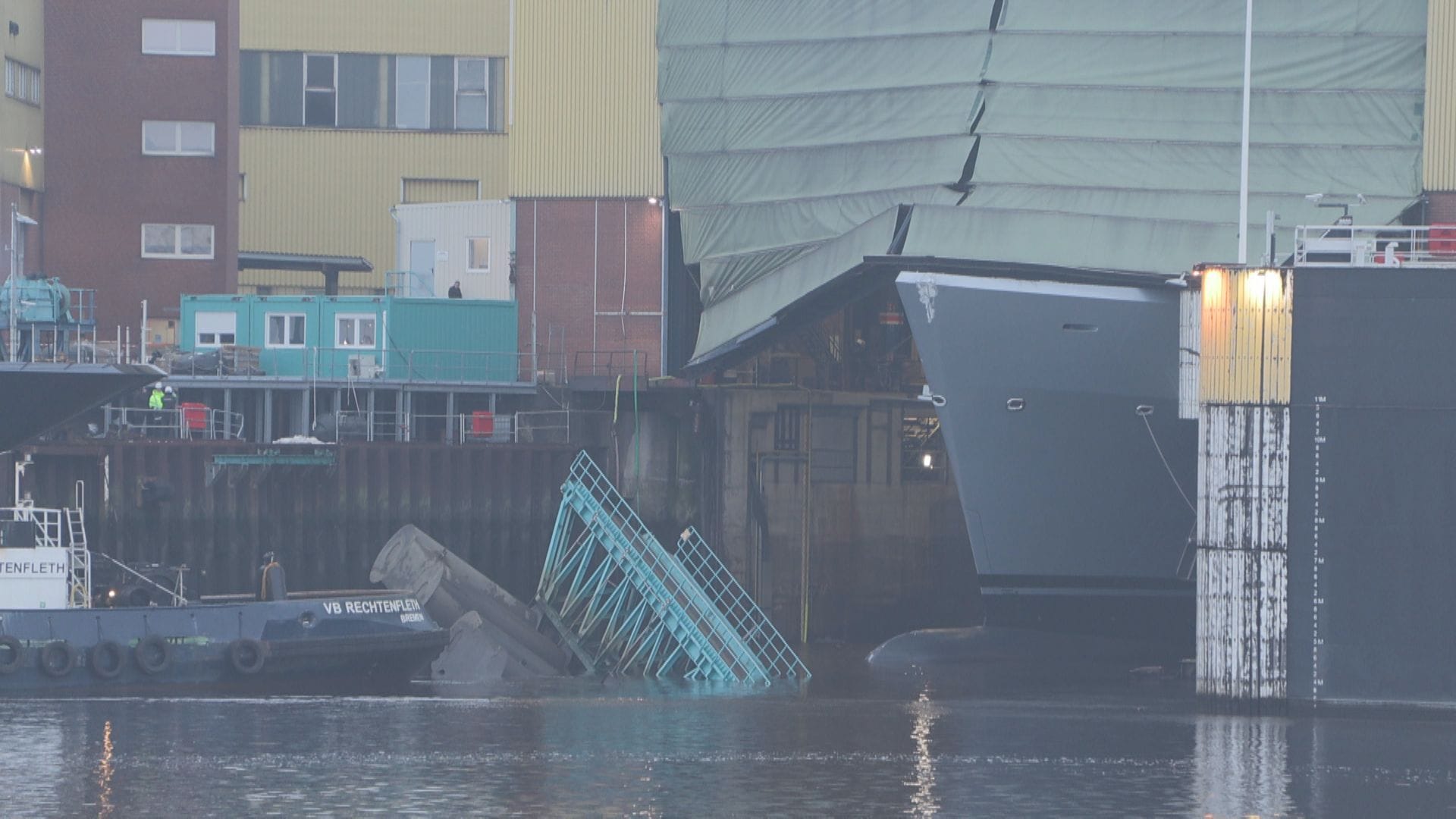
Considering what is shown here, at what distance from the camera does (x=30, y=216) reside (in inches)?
2183

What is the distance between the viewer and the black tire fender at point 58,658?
37062mm

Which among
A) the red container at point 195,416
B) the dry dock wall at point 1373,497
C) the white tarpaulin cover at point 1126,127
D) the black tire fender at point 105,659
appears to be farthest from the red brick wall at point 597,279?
the dry dock wall at point 1373,497

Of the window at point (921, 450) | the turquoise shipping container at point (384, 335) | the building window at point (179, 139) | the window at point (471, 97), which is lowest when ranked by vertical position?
the window at point (921, 450)

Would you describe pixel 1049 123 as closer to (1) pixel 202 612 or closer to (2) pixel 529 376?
(2) pixel 529 376

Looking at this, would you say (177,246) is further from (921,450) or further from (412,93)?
(921,450)

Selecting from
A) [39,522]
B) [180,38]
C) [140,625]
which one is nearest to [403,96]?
[180,38]

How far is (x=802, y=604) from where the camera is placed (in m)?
47.4

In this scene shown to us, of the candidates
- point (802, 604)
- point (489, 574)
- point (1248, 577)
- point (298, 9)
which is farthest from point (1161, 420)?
point (298, 9)

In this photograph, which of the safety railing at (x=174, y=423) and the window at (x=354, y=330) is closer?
the safety railing at (x=174, y=423)

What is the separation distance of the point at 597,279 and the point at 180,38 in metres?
13.8

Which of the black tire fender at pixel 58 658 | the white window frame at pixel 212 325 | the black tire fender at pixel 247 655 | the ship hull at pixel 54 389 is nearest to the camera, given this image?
the black tire fender at pixel 58 658

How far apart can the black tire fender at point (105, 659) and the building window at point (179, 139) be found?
21.6 m

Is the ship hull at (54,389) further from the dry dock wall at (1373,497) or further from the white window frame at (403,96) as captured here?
the white window frame at (403,96)

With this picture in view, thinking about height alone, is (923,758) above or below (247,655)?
below
